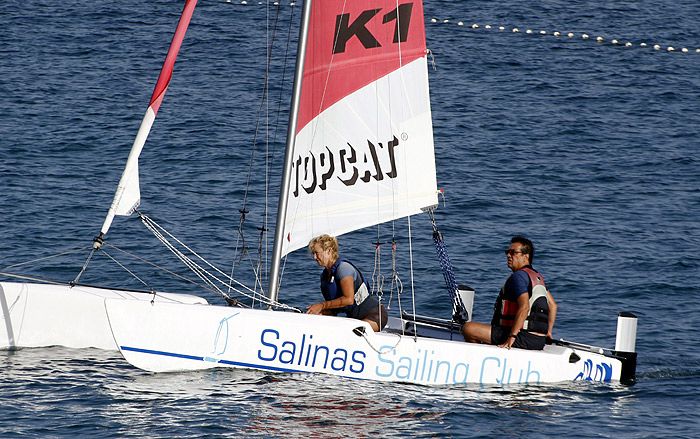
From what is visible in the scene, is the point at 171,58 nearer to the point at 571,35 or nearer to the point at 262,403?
the point at 262,403

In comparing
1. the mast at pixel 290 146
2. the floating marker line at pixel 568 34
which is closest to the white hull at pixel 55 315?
the mast at pixel 290 146

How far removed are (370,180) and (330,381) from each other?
2422mm

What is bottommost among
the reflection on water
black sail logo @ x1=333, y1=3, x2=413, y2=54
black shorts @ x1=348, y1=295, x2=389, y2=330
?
the reflection on water

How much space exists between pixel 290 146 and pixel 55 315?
148 inches

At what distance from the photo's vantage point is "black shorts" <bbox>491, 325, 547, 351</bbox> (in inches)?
598

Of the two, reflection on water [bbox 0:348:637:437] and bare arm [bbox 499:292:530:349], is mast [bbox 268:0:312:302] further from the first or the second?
bare arm [bbox 499:292:530:349]

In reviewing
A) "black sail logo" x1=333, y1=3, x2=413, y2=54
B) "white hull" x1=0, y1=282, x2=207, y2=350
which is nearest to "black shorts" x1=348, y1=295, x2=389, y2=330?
"white hull" x1=0, y1=282, x2=207, y2=350

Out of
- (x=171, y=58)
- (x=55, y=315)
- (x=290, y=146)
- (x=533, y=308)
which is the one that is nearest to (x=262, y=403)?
(x=290, y=146)

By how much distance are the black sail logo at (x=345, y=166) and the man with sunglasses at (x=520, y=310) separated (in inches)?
69.6

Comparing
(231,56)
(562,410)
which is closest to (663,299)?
(562,410)

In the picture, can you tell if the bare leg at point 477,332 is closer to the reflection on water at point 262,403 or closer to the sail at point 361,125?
the reflection on water at point 262,403

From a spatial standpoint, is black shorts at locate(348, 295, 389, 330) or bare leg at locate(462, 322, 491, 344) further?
bare leg at locate(462, 322, 491, 344)

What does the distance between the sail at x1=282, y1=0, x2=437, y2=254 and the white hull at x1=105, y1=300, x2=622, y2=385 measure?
1194mm

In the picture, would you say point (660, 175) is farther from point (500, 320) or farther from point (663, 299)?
point (500, 320)
